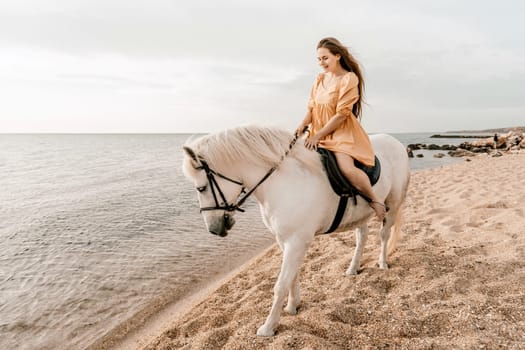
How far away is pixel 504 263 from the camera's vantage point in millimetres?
3574

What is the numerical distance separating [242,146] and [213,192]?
0.48m

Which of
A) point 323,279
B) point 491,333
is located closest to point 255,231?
point 323,279

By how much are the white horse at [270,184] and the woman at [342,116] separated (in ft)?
0.78

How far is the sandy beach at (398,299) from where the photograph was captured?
2.61 m

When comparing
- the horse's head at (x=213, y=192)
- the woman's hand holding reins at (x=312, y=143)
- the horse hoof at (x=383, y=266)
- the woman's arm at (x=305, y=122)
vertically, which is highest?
the woman's arm at (x=305, y=122)

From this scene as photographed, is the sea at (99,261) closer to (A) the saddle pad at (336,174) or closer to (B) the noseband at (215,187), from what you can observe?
(B) the noseband at (215,187)

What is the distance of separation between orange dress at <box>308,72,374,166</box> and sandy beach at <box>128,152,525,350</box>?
1556 millimetres

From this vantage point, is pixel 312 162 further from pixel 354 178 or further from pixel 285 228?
pixel 285 228

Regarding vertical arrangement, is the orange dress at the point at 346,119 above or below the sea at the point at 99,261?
above

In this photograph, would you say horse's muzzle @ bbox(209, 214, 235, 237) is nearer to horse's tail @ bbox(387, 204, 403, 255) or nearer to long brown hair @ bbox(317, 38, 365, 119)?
long brown hair @ bbox(317, 38, 365, 119)

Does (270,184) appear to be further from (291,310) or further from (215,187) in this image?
(291,310)

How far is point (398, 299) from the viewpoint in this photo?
3.24 metres

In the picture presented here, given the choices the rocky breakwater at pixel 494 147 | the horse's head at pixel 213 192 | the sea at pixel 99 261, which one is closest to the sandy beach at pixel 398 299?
the sea at pixel 99 261


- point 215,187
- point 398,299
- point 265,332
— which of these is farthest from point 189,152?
point 398,299
